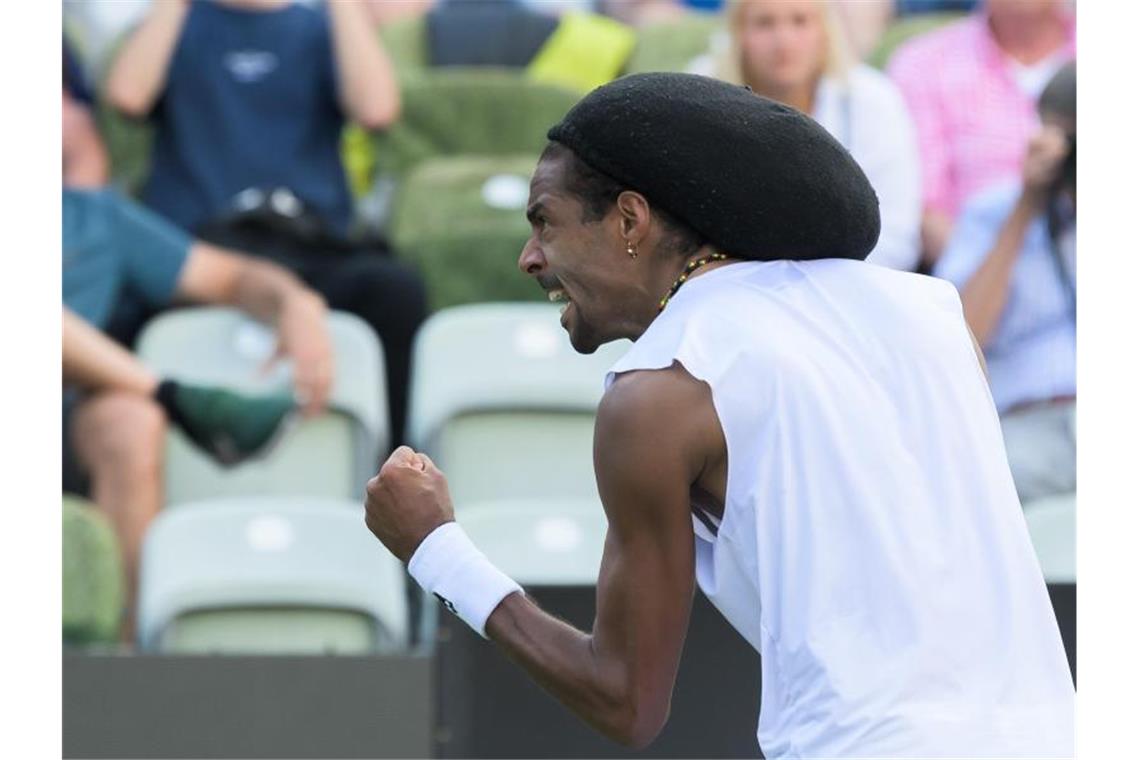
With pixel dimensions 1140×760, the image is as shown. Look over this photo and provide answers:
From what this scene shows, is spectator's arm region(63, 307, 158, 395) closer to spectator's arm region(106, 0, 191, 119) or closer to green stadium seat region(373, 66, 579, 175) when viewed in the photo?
spectator's arm region(106, 0, 191, 119)

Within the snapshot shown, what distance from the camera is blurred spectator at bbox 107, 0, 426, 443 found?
505 centimetres

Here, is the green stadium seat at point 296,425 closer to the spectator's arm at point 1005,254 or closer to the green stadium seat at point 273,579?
the green stadium seat at point 273,579

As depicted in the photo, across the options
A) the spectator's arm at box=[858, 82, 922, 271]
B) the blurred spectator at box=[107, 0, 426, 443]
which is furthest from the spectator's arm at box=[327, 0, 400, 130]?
the spectator's arm at box=[858, 82, 922, 271]

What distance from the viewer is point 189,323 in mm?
4754

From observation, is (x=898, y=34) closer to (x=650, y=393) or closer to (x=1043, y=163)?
(x=1043, y=163)

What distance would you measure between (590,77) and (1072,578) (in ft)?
7.43

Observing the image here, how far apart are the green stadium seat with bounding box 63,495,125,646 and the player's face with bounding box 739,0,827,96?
1931 mm

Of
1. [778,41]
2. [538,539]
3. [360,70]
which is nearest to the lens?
[538,539]

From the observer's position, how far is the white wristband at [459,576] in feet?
6.90

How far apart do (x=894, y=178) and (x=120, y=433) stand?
2.01 metres

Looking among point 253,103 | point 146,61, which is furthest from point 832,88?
point 146,61

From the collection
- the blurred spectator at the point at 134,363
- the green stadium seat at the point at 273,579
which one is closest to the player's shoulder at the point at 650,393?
the green stadium seat at the point at 273,579

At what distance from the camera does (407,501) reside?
216cm

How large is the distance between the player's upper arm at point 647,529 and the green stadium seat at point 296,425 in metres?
2.73
